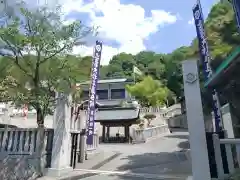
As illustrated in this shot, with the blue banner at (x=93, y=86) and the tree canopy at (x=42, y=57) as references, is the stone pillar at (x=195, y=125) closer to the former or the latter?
the tree canopy at (x=42, y=57)

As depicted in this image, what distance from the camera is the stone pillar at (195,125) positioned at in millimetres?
5758

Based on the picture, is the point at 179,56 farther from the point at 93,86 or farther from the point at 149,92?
the point at 93,86

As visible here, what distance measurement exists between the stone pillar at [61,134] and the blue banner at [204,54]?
5.00 meters

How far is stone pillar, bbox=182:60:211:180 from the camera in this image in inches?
227

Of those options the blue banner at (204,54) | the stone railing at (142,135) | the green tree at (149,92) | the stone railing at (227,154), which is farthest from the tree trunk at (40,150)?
the green tree at (149,92)

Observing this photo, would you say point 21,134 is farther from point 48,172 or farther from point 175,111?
point 175,111

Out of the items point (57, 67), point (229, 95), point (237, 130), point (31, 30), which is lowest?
point (237, 130)

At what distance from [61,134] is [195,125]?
500 cm

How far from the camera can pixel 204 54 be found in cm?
908

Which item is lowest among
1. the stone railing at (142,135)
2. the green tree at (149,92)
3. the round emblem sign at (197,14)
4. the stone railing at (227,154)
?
the stone railing at (227,154)

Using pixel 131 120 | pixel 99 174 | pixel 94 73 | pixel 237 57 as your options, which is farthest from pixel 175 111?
pixel 237 57

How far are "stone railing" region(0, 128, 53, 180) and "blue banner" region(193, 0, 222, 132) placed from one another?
5865mm

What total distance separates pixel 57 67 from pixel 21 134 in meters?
2.64

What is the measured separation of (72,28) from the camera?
29.6 ft
